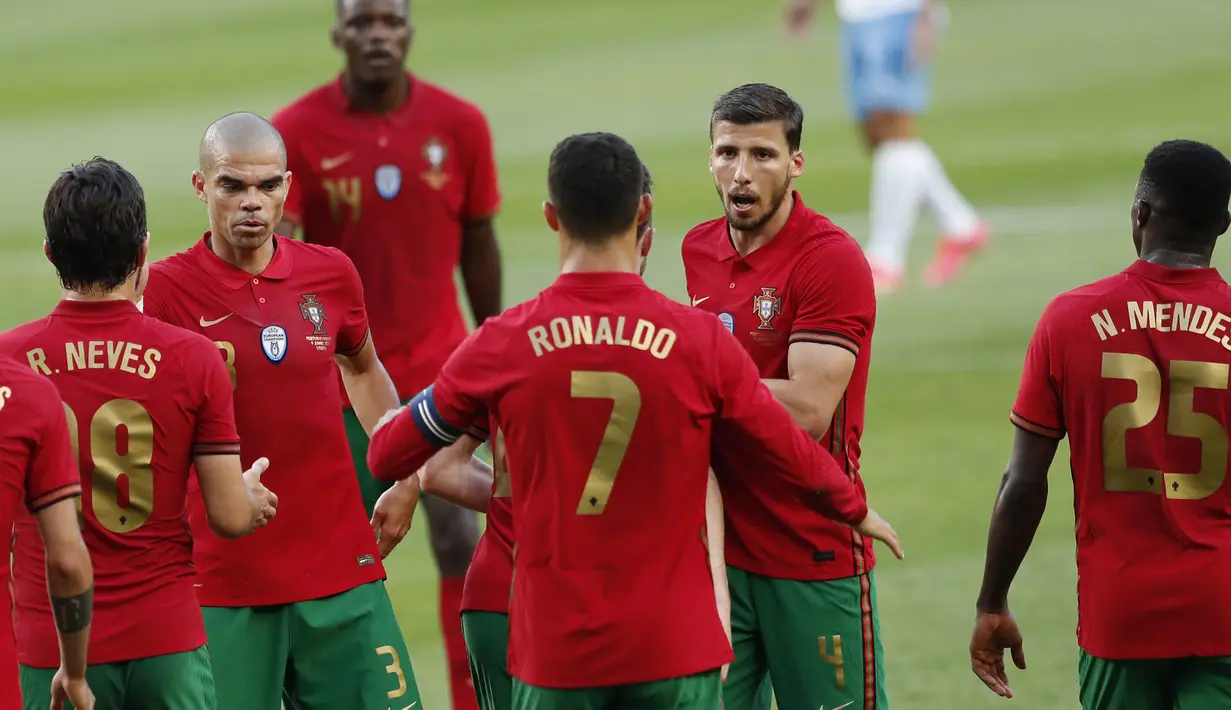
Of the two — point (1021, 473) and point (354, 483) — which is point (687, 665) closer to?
point (1021, 473)

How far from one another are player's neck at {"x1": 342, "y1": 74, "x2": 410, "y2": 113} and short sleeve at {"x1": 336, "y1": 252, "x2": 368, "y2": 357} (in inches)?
78.6

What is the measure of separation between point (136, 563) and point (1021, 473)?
2.32 m

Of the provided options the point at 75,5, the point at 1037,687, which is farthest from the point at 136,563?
the point at 75,5

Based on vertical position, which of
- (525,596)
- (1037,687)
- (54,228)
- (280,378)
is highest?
(54,228)

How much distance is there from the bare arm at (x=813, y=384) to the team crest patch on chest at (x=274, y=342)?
1368 mm

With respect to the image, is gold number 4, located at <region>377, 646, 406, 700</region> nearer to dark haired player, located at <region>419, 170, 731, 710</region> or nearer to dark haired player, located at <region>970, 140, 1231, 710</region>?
dark haired player, located at <region>419, 170, 731, 710</region>

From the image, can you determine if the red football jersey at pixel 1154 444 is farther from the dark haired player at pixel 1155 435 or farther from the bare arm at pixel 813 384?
the bare arm at pixel 813 384

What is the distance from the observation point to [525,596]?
14.5ft

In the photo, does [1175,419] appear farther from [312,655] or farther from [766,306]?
[312,655]

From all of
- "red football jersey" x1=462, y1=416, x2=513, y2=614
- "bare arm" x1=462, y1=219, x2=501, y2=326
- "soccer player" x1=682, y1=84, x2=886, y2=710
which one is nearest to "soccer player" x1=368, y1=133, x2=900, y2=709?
"red football jersey" x1=462, y1=416, x2=513, y2=614

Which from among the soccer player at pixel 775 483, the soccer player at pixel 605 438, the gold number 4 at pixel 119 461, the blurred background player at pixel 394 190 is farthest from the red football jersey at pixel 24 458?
the blurred background player at pixel 394 190

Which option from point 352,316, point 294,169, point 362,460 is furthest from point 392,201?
point 352,316

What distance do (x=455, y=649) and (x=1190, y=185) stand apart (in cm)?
347

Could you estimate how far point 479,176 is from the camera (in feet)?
25.3
